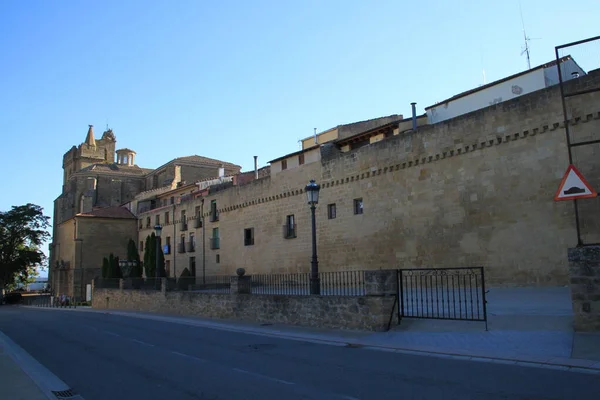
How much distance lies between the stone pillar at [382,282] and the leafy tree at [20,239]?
6712cm

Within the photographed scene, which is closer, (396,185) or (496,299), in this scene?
(496,299)

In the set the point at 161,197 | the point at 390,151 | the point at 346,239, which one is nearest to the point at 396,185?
the point at 390,151

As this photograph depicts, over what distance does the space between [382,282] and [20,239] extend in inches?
2736

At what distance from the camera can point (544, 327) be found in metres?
11.7

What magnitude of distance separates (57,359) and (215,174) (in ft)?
185

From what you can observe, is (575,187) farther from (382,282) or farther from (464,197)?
(464,197)

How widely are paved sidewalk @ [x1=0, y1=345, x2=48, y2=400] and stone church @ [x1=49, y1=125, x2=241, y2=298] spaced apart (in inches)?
1894

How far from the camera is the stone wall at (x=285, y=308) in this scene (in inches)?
561

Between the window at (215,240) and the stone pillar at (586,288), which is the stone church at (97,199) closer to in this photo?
the window at (215,240)

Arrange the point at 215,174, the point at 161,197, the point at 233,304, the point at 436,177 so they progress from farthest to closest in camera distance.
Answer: the point at 215,174 < the point at 161,197 < the point at 436,177 < the point at 233,304

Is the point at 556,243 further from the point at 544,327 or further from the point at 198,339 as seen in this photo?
the point at 198,339

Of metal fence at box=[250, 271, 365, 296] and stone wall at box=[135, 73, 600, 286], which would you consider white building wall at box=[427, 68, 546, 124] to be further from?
metal fence at box=[250, 271, 365, 296]

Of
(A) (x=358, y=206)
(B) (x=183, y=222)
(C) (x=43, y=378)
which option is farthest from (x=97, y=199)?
(C) (x=43, y=378)

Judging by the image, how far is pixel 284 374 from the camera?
8.74m
